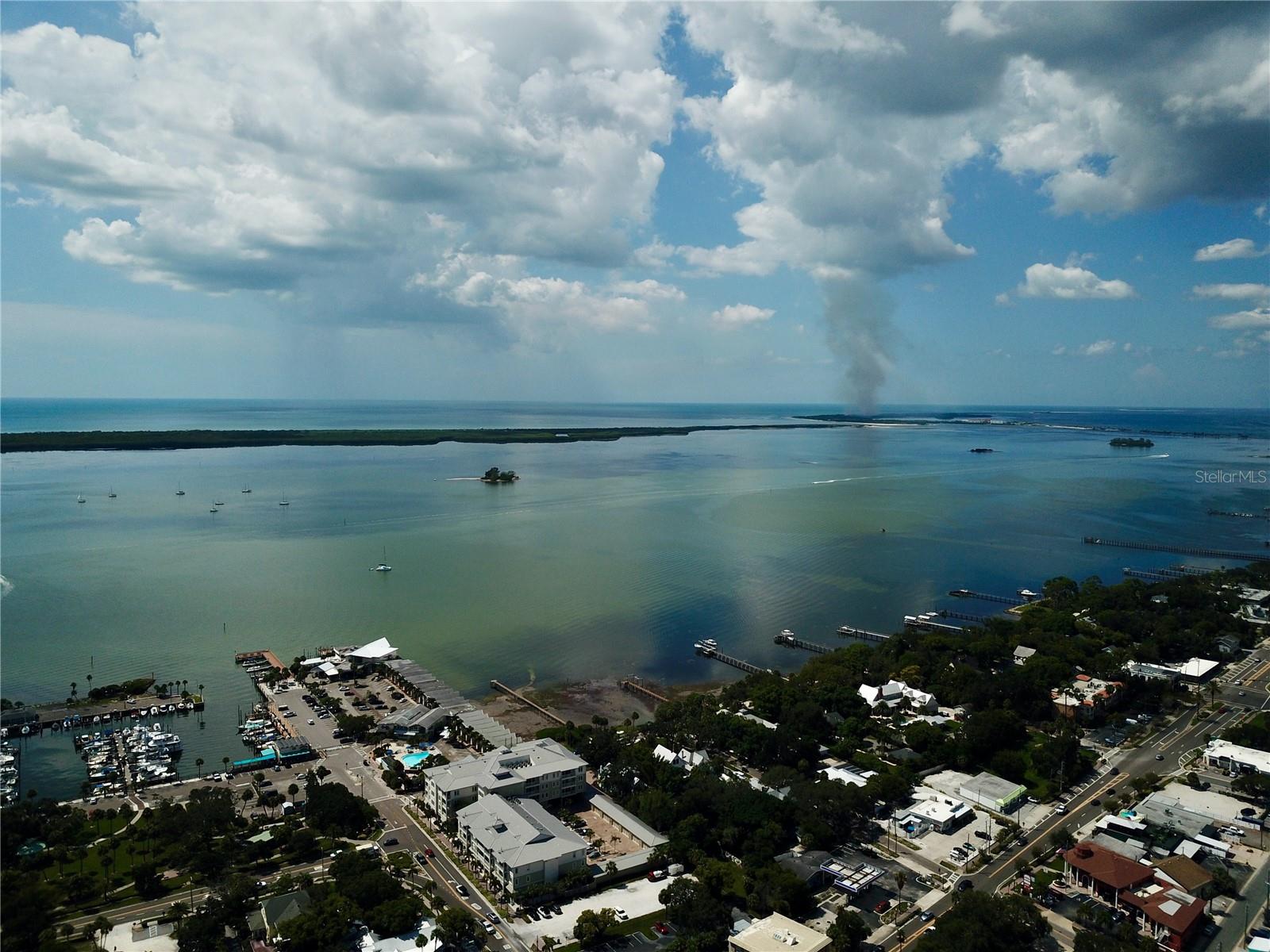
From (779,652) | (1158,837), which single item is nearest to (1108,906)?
(1158,837)

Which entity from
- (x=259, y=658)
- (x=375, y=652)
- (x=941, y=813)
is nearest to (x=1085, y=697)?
(x=941, y=813)

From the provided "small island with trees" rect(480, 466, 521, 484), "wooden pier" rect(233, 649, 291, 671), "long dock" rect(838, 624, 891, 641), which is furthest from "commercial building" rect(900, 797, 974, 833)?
"small island with trees" rect(480, 466, 521, 484)

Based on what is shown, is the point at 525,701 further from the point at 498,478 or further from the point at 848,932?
the point at 498,478

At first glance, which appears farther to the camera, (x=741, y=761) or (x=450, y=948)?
(x=741, y=761)

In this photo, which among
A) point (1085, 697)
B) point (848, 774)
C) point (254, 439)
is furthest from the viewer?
point (254, 439)

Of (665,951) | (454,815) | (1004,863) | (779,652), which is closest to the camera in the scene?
(665,951)

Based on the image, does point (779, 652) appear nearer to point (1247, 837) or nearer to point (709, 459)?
point (1247, 837)

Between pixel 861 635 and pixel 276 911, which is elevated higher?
pixel 861 635
